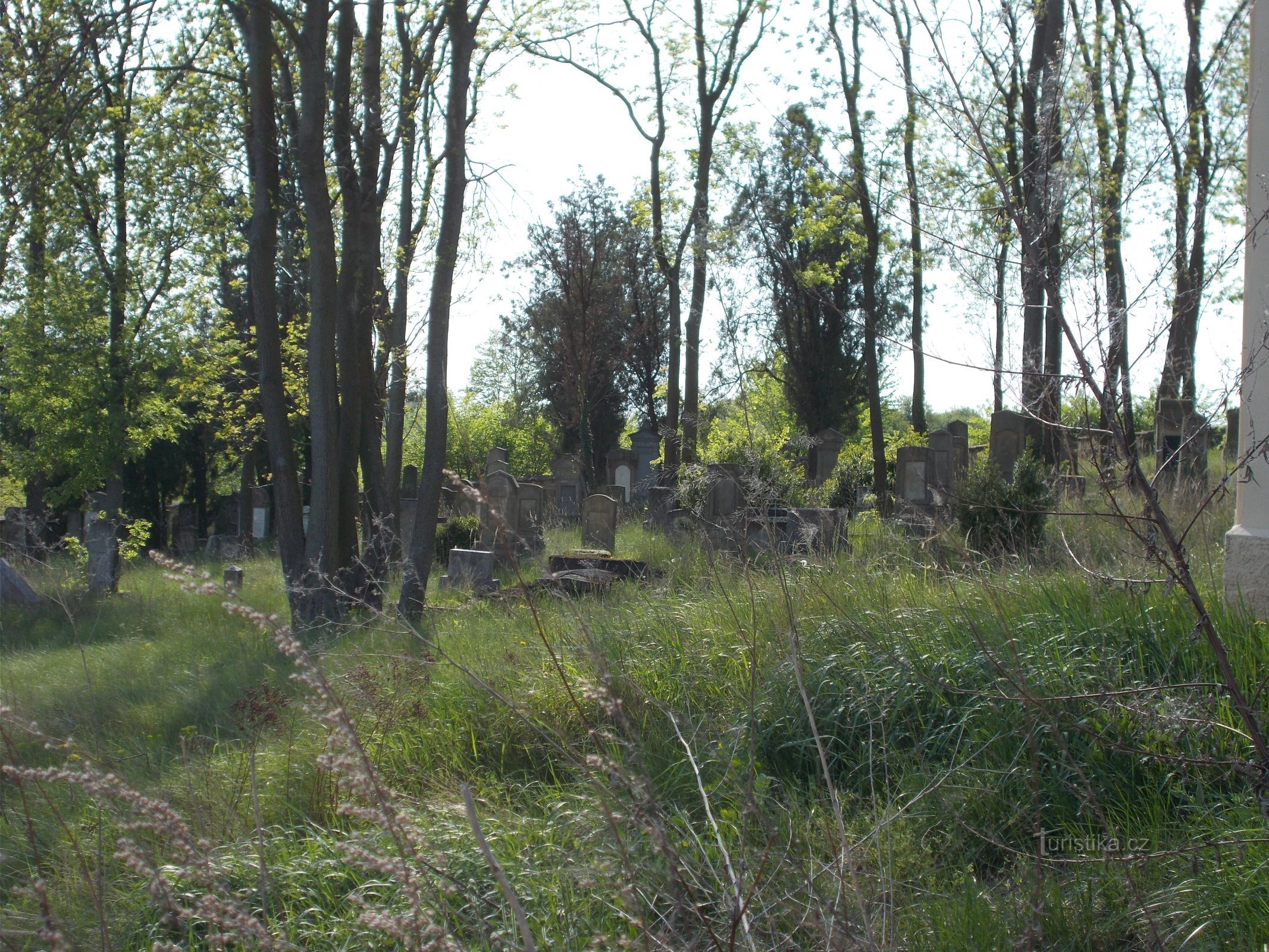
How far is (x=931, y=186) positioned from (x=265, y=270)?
7589mm

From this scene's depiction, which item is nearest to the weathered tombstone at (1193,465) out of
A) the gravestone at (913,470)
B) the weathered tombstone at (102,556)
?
the gravestone at (913,470)

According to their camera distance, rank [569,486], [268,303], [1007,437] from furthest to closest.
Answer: [569,486], [1007,437], [268,303]

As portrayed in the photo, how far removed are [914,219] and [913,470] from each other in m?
11.6

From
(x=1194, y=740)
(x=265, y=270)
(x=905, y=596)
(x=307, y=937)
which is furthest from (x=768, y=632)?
(x=265, y=270)

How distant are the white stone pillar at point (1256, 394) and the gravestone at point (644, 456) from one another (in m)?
18.3

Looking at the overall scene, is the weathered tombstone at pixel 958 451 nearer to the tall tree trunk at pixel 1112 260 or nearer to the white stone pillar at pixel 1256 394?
the tall tree trunk at pixel 1112 260

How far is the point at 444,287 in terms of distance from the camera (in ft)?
32.4

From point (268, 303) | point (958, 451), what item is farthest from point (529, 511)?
point (958, 451)

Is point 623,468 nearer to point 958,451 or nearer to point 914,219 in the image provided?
point 958,451

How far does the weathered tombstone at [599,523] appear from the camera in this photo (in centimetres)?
1246

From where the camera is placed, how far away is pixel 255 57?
1020 cm

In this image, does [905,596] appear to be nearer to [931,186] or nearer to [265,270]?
[931,186]

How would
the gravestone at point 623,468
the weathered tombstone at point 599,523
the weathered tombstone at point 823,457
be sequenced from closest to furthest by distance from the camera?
1. the weathered tombstone at point 599,523
2. the weathered tombstone at point 823,457
3. the gravestone at point 623,468

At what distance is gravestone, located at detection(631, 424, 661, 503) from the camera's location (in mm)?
24980
